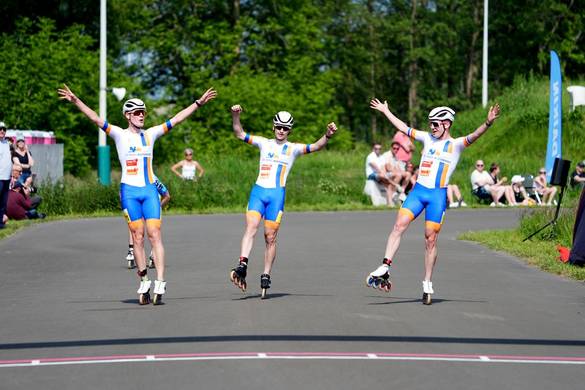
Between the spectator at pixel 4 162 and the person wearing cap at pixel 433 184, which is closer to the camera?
the person wearing cap at pixel 433 184

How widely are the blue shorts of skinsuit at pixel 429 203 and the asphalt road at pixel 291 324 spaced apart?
3.05 feet

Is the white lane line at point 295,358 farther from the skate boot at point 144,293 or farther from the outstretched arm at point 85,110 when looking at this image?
the outstretched arm at point 85,110

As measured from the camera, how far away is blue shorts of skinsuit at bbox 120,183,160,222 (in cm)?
1473

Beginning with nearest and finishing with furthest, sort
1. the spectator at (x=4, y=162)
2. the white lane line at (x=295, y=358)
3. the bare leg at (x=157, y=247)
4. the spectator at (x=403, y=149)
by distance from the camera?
the white lane line at (x=295, y=358), the bare leg at (x=157, y=247), the spectator at (x=4, y=162), the spectator at (x=403, y=149)

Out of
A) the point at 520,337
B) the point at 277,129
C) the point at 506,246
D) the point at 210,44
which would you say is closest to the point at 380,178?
the point at 506,246

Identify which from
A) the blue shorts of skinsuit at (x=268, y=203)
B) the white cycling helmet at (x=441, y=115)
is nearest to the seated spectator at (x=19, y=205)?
the blue shorts of skinsuit at (x=268, y=203)

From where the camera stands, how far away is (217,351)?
1074 centimetres

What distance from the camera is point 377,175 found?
35812mm

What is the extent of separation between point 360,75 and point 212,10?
19.1m

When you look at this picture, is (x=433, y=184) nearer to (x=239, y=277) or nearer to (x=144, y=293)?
(x=239, y=277)

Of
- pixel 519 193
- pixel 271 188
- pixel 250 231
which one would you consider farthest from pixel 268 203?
pixel 519 193

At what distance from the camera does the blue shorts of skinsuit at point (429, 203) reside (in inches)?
593

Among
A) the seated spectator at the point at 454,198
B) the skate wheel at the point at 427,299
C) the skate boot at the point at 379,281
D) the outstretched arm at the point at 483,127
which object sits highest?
the outstretched arm at the point at 483,127

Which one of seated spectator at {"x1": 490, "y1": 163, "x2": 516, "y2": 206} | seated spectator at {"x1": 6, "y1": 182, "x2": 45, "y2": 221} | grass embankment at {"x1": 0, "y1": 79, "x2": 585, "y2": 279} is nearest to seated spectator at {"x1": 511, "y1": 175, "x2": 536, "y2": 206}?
seated spectator at {"x1": 490, "y1": 163, "x2": 516, "y2": 206}
